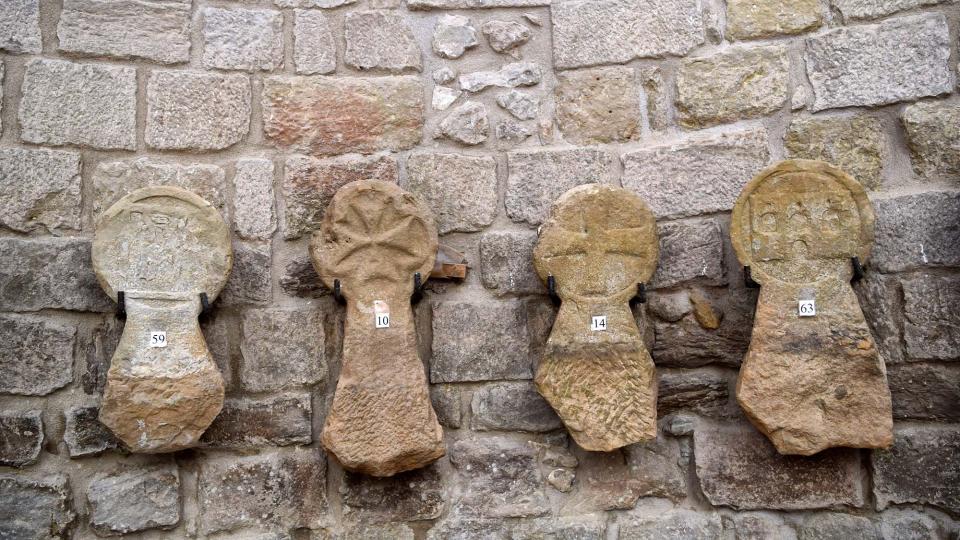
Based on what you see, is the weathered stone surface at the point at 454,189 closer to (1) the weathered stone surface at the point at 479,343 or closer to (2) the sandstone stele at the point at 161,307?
(1) the weathered stone surface at the point at 479,343

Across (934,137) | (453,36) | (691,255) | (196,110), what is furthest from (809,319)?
(196,110)

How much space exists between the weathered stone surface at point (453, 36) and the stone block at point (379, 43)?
0.24 ft

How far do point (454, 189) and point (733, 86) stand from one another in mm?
925

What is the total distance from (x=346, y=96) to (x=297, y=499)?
47.8 inches

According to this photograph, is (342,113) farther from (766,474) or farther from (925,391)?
(925,391)

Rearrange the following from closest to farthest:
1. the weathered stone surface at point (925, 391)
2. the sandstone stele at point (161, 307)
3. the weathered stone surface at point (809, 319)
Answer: the sandstone stele at point (161, 307) → the weathered stone surface at point (809, 319) → the weathered stone surface at point (925, 391)

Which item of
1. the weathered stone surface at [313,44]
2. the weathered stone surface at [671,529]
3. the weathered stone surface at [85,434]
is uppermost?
the weathered stone surface at [313,44]

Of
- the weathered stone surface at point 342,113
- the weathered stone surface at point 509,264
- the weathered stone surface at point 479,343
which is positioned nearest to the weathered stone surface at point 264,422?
the weathered stone surface at point 479,343

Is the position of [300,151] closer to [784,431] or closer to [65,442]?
[65,442]

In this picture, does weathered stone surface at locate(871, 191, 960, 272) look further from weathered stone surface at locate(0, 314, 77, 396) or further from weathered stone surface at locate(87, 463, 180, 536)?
weathered stone surface at locate(0, 314, 77, 396)

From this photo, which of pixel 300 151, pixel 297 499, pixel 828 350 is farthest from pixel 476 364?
pixel 828 350

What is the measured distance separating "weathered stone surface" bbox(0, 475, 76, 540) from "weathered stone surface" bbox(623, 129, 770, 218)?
73.3 inches

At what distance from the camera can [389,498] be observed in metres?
2.37

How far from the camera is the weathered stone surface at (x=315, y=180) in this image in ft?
8.00
